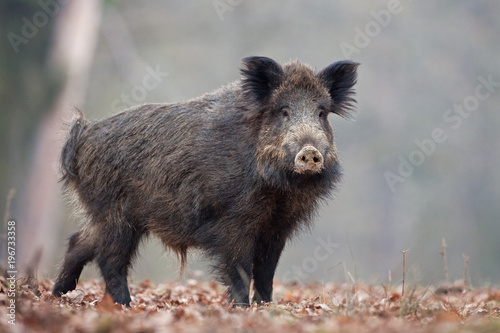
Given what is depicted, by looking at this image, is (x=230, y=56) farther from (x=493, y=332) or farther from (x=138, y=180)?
(x=493, y=332)

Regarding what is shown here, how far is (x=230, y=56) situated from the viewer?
33.2 m

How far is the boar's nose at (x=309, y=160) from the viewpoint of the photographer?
5992mm

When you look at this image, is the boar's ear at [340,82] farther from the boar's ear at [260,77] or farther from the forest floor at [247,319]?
the forest floor at [247,319]

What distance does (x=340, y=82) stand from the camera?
286 inches

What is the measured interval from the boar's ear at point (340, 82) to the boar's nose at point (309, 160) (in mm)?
1354

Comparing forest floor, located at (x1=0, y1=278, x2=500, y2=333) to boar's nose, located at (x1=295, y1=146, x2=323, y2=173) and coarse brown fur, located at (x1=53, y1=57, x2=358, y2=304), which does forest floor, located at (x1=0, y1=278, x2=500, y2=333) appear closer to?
coarse brown fur, located at (x1=53, y1=57, x2=358, y2=304)

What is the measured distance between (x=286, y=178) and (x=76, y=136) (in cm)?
289

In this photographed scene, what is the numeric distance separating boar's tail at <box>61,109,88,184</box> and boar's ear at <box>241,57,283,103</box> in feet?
7.45

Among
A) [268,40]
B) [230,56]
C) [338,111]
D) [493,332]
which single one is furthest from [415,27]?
[493,332]

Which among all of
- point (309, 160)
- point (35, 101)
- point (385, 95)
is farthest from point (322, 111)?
point (385, 95)

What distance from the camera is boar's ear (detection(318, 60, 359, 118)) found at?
7.16 m

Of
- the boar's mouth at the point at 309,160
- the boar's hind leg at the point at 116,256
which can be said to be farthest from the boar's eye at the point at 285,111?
the boar's hind leg at the point at 116,256

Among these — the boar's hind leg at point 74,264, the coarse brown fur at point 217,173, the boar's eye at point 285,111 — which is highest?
the boar's eye at point 285,111

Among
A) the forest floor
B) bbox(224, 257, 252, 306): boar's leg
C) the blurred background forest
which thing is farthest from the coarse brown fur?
the blurred background forest
